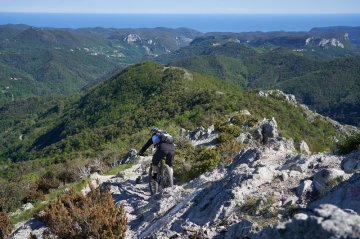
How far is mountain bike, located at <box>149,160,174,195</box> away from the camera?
12.7 m

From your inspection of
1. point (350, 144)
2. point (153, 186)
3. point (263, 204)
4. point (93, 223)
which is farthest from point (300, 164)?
point (93, 223)

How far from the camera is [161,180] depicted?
42.7ft

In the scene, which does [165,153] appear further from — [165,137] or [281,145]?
[281,145]

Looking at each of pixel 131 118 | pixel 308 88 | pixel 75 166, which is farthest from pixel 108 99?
pixel 308 88

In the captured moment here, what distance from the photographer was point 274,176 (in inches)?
411

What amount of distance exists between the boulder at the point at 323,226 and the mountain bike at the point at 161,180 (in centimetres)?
707

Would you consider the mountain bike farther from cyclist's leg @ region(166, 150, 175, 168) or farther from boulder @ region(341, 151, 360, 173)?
boulder @ region(341, 151, 360, 173)

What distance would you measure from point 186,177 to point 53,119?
411ft

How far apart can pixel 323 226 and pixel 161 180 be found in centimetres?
836

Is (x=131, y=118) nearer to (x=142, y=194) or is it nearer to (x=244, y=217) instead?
(x=142, y=194)

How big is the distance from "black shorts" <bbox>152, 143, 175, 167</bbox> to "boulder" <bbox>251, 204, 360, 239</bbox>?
6.71 meters

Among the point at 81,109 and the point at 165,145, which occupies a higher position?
the point at 165,145

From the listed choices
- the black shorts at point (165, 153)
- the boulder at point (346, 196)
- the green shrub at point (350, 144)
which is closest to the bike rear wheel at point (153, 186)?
the black shorts at point (165, 153)

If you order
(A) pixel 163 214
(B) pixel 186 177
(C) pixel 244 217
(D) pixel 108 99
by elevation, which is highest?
(C) pixel 244 217
